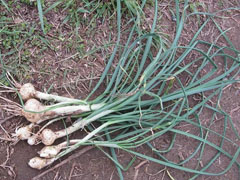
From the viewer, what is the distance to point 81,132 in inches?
62.9

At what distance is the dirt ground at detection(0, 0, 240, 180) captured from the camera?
1529 mm

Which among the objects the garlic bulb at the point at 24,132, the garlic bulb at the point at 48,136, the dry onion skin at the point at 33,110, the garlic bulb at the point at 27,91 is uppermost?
the garlic bulb at the point at 27,91

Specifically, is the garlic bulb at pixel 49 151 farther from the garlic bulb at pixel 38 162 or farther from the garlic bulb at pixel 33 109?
the garlic bulb at pixel 33 109

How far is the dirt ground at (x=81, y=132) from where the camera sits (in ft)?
5.02

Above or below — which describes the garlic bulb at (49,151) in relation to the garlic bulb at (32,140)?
below

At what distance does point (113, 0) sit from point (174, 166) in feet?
3.36

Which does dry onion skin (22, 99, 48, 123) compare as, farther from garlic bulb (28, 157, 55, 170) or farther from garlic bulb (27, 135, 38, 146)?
garlic bulb (28, 157, 55, 170)

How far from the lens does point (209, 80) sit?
1765mm

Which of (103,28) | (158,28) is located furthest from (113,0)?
(158,28)

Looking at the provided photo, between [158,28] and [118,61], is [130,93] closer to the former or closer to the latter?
[118,61]

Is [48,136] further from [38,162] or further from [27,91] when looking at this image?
[27,91]

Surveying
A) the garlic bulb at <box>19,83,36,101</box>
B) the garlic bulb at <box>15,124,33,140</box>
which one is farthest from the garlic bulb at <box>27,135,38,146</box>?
the garlic bulb at <box>19,83,36,101</box>

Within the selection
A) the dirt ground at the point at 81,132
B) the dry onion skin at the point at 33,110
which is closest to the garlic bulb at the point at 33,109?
the dry onion skin at the point at 33,110

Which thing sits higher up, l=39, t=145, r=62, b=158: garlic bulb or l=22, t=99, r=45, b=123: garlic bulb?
l=22, t=99, r=45, b=123: garlic bulb
